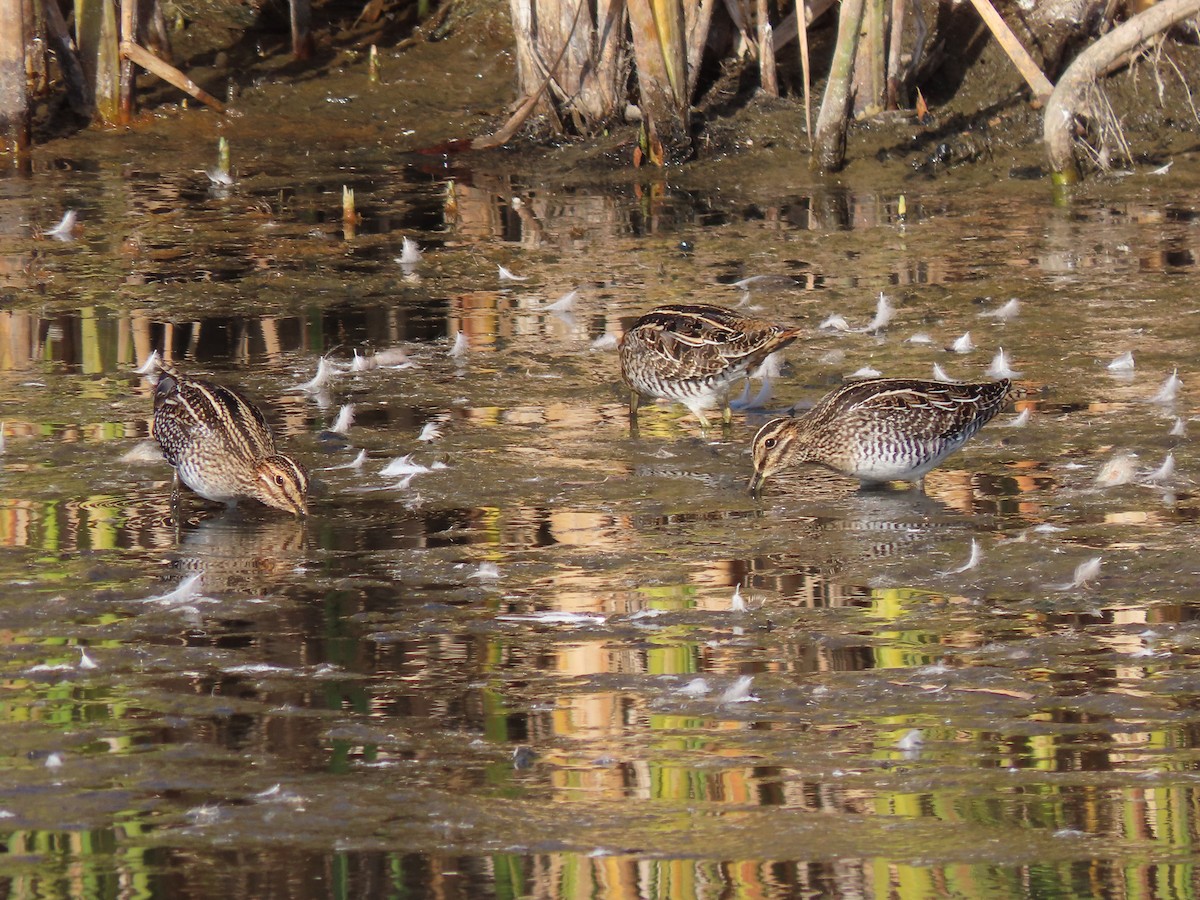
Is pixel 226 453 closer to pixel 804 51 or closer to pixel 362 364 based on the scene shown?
Answer: pixel 362 364

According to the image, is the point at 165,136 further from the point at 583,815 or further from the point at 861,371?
the point at 583,815

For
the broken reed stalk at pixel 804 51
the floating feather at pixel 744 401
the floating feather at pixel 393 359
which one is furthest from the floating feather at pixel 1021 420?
the broken reed stalk at pixel 804 51

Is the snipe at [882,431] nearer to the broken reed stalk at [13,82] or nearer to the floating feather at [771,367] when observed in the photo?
the floating feather at [771,367]

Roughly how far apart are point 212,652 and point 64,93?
40.2 feet

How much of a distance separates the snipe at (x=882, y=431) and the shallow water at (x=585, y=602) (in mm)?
168

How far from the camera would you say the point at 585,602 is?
698 cm

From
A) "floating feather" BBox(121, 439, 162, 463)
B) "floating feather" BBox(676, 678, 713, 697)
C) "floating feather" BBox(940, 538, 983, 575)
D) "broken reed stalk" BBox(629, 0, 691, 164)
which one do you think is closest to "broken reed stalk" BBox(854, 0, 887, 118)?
"broken reed stalk" BBox(629, 0, 691, 164)

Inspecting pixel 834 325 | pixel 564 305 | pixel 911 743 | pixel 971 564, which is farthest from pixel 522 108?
pixel 911 743

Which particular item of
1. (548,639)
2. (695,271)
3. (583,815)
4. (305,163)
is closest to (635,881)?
(583,815)

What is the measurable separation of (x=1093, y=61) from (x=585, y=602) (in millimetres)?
8163

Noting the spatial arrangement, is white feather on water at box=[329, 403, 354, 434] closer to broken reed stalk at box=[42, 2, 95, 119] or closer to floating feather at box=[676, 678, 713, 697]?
floating feather at box=[676, 678, 713, 697]

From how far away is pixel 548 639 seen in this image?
6586mm

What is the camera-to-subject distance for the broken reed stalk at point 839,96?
46.3ft

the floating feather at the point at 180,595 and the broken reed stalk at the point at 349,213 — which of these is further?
the broken reed stalk at the point at 349,213
